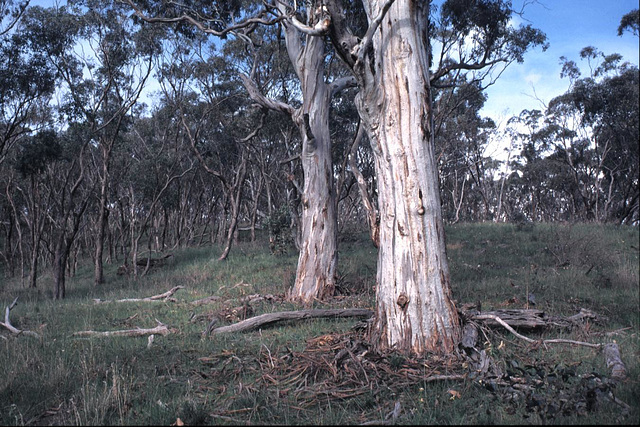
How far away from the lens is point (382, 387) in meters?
4.22

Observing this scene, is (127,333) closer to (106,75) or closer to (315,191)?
(315,191)

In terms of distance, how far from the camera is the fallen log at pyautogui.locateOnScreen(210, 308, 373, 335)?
680 cm

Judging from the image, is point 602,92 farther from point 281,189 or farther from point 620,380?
point 620,380

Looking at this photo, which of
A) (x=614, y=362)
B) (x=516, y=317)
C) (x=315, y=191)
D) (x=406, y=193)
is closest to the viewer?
(x=614, y=362)

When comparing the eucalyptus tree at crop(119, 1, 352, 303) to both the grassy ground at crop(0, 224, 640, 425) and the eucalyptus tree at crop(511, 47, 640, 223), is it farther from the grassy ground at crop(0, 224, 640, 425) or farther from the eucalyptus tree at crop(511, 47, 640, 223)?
the eucalyptus tree at crop(511, 47, 640, 223)

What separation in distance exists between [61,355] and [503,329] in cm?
518

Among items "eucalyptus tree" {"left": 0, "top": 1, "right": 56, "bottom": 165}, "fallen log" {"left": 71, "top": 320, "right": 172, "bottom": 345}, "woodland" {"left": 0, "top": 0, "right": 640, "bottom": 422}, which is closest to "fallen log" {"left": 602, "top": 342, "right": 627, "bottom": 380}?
"woodland" {"left": 0, "top": 0, "right": 640, "bottom": 422}

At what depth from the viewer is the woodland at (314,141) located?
5320 millimetres

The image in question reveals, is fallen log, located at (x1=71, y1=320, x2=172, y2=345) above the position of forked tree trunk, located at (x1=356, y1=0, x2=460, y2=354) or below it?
below

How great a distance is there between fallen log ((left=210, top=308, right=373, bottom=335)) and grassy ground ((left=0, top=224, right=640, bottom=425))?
0.49 feet

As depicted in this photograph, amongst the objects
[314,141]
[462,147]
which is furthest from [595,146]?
[314,141]

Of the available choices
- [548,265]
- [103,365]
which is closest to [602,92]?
[548,265]

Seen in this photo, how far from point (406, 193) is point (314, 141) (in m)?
4.95

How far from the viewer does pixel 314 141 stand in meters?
9.95
